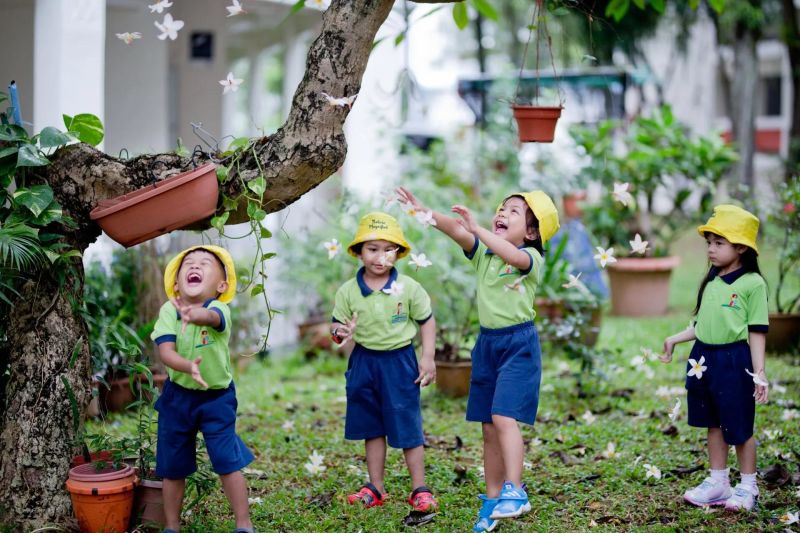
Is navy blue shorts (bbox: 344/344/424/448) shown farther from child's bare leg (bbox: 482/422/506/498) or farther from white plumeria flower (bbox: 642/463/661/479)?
white plumeria flower (bbox: 642/463/661/479)

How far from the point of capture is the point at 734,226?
13.9 ft

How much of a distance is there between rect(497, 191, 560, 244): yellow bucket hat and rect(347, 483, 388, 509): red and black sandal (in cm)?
144

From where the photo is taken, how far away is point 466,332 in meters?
7.07

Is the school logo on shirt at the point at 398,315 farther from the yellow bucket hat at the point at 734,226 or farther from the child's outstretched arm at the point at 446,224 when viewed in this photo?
the yellow bucket hat at the point at 734,226

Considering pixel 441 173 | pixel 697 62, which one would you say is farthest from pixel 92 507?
pixel 697 62

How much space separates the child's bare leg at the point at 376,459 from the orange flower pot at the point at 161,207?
4.58 feet

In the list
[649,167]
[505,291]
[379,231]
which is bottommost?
[505,291]

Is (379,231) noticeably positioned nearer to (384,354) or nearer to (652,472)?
(384,354)

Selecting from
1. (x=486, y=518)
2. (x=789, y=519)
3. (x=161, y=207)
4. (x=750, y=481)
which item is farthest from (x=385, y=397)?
(x=789, y=519)

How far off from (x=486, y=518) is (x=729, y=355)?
1.34 m

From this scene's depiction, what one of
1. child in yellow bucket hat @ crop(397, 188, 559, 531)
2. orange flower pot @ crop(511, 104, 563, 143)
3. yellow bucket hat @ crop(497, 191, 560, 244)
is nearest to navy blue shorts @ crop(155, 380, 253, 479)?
child in yellow bucket hat @ crop(397, 188, 559, 531)

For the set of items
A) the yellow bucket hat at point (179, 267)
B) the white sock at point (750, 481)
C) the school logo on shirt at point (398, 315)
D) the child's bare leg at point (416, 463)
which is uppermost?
the yellow bucket hat at point (179, 267)

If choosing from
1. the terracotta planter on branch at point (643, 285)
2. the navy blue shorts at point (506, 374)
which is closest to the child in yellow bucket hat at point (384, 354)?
the navy blue shorts at point (506, 374)

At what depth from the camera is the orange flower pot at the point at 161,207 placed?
367 centimetres
